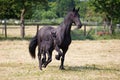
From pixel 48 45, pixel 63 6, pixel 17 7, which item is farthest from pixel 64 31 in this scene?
pixel 63 6

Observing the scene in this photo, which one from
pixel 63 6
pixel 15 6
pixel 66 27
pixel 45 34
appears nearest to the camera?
pixel 66 27

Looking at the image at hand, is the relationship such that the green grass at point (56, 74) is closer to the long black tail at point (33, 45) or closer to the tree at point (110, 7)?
the long black tail at point (33, 45)

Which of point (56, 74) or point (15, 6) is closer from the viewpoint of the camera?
point (56, 74)

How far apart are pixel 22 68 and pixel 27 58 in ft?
11.9

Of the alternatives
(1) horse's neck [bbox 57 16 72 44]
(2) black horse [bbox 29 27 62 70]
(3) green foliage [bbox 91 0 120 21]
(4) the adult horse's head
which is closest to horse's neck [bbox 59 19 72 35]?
(1) horse's neck [bbox 57 16 72 44]

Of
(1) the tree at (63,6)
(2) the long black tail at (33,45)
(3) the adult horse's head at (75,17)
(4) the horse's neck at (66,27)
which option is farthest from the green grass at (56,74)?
(1) the tree at (63,6)

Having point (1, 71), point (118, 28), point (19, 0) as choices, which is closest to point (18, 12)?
point (19, 0)

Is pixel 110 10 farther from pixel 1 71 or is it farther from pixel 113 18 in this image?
pixel 1 71

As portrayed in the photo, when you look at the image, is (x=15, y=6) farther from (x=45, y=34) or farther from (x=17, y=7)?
(x=45, y=34)

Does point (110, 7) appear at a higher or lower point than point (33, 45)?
lower

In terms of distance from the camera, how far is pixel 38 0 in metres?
32.2

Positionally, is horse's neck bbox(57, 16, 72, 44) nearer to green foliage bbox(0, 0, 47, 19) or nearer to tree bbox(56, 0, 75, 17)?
green foliage bbox(0, 0, 47, 19)

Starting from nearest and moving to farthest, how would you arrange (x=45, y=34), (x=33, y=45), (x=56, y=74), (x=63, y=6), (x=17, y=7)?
(x=56, y=74) < (x=45, y=34) < (x=33, y=45) < (x=17, y=7) < (x=63, y=6)

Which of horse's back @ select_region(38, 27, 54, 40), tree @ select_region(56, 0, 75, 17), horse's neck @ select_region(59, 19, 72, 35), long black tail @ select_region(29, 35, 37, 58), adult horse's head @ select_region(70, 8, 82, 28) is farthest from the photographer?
tree @ select_region(56, 0, 75, 17)
